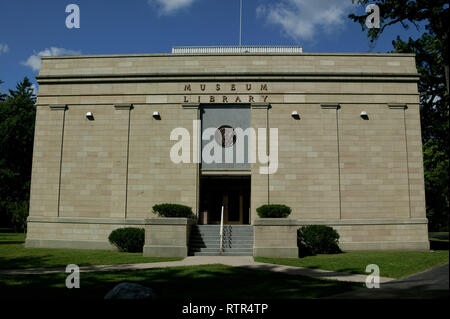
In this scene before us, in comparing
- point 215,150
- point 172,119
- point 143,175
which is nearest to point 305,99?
point 215,150

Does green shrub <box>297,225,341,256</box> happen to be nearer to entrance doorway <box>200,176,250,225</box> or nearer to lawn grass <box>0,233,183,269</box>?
entrance doorway <box>200,176,250,225</box>

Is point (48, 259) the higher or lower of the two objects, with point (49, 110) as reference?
lower

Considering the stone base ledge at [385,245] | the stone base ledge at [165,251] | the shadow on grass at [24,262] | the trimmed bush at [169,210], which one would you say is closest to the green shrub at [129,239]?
the trimmed bush at [169,210]

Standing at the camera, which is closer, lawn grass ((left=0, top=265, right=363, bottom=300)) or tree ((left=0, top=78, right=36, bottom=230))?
lawn grass ((left=0, top=265, right=363, bottom=300))

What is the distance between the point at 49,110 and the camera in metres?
22.8

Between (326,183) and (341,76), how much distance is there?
6.25 m

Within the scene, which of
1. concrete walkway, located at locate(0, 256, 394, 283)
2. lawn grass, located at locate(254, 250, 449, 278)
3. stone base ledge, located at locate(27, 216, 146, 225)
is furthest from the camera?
stone base ledge, located at locate(27, 216, 146, 225)

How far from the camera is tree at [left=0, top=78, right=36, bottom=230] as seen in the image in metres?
40.1

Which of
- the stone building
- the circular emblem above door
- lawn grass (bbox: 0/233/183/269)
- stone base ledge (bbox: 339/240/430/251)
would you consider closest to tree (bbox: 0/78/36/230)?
the stone building

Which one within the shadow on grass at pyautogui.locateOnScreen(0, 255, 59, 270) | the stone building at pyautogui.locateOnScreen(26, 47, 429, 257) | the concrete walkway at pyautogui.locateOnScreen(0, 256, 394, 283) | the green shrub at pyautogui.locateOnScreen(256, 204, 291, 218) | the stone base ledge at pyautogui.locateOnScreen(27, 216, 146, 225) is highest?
the stone building at pyautogui.locateOnScreen(26, 47, 429, 257)

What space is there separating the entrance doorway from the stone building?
0.06 metres

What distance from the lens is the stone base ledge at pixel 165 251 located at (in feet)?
57.5

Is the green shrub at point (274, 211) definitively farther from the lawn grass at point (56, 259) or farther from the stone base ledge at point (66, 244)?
the stone base ledge at point (66, 244)
